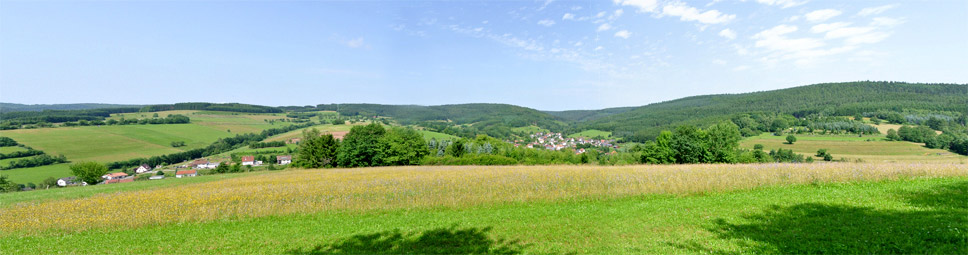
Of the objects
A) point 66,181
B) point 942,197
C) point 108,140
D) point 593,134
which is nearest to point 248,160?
point 66,181

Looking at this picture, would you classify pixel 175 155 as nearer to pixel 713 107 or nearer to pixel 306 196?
pixel 306 196

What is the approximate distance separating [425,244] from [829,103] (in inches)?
A: 6030

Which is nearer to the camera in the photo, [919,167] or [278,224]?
[278,224]

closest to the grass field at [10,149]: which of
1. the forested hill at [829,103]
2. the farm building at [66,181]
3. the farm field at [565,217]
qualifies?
the farm building at [66,181]

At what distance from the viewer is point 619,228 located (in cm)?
748

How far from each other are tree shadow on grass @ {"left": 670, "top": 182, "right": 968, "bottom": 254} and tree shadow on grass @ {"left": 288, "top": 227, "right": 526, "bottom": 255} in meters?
3.60

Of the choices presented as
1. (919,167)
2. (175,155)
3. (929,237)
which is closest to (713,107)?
(919,167)

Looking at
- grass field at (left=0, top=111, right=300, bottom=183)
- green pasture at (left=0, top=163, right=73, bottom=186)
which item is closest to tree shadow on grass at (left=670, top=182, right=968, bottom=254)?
green pasture at (left=0, top=163, right=73, bottom=186)

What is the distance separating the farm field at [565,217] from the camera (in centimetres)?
621

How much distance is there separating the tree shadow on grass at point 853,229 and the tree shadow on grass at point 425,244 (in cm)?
360

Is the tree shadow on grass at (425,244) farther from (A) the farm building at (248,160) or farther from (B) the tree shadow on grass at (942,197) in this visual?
(A) the farm building at (248,160)

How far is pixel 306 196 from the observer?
12.2 metres

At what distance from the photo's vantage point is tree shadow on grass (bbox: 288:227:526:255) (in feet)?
21.6

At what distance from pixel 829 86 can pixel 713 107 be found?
3981cm
